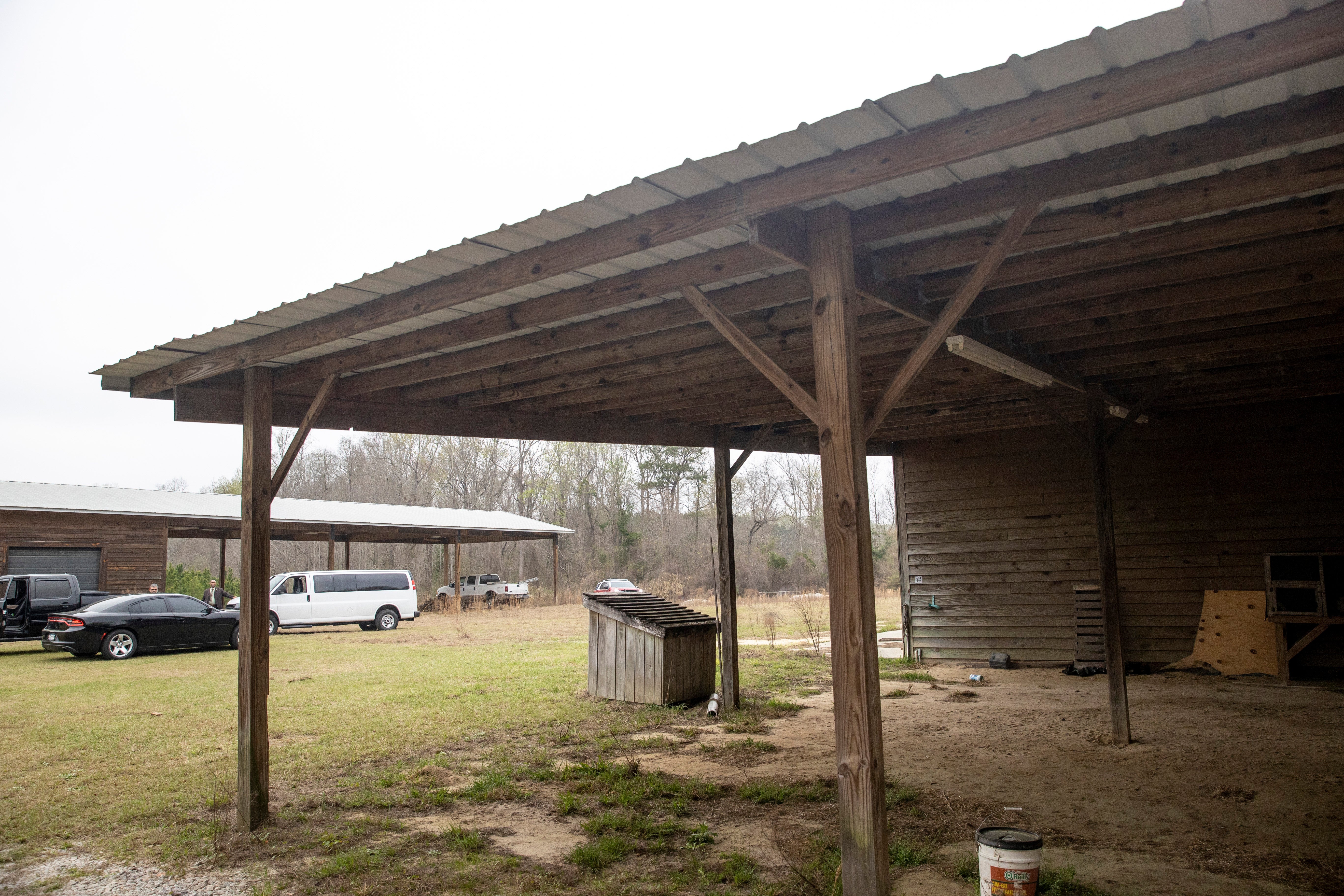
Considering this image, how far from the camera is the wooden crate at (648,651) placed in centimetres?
944

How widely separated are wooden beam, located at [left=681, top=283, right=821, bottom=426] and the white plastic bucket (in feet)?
5.95

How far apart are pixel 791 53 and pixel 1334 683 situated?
4934cm

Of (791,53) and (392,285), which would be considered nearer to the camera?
(392,285)

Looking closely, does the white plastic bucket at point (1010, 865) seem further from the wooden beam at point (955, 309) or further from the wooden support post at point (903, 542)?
the wooden support post at point (903, 542)

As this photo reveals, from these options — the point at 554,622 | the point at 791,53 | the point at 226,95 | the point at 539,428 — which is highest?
the point at 791,53

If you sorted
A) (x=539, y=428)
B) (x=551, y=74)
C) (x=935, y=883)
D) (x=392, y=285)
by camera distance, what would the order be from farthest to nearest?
(x=551, y=74) → (x=539, y=428) → (x=392, y=285) → (x=935, y=883)

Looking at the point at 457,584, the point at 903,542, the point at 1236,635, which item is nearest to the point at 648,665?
the point at 903,542

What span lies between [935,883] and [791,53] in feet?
177

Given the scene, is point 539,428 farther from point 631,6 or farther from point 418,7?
point 631,6

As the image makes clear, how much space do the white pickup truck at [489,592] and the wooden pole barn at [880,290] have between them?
79.2 ft

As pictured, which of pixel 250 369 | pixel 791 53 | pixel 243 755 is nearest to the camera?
pixel 243 755

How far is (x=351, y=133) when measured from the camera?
61500mm

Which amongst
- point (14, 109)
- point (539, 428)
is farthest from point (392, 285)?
point (14, 109)

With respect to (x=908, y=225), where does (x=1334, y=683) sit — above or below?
below
